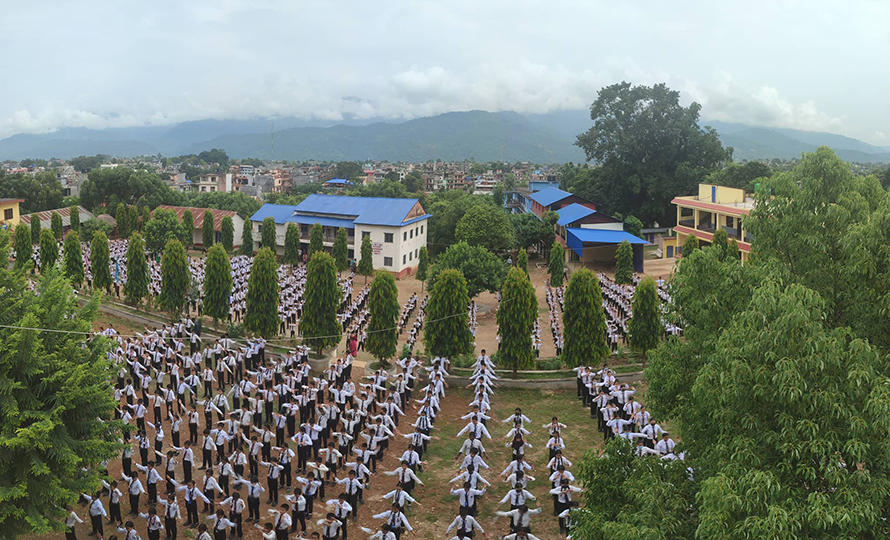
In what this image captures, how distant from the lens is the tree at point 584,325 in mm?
19750

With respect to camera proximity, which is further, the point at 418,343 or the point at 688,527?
the point at 418,343

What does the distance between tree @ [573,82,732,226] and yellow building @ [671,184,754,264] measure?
21.7ft

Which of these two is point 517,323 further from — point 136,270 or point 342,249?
point 342,249

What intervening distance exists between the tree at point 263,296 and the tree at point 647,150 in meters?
36.0

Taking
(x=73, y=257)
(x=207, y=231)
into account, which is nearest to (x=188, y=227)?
(x=207, y=231)

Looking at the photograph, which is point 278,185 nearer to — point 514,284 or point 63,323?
point 514,284

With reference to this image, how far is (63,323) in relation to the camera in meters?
10.0

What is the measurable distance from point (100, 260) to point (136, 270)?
2397 mm

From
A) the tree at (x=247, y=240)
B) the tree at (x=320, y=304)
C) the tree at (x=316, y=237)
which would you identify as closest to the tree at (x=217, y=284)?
the tree at (x=320, y=304)

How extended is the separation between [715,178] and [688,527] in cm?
4845

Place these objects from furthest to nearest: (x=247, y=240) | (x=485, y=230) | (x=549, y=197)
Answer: (x=549, y=197), (x=247, y=240), (x=485, y=230)

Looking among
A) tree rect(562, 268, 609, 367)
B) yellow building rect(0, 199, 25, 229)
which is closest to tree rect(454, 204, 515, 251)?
tree rect(562, 268, 609, 367)

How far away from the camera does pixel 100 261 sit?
90.6ft

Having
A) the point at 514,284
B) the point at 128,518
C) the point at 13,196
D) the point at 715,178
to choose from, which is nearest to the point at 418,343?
the point at 514,284
